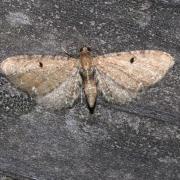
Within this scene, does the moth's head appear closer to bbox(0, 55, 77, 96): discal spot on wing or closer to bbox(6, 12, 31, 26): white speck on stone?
bbox(0, 55, 77, 96): discal spot on wing

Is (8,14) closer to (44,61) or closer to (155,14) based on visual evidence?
(44,61)

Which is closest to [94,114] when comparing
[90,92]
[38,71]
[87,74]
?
[90,92]

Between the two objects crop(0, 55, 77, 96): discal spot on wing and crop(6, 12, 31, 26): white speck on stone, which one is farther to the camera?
crop(6, 12, 31, 26): white speck on stone

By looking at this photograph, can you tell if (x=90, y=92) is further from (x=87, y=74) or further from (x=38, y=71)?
(x=38, y=71)

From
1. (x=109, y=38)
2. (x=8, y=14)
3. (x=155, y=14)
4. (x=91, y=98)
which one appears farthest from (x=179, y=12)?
(x=8, y=14)

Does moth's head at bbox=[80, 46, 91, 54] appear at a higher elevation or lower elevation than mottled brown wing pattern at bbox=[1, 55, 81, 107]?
higher

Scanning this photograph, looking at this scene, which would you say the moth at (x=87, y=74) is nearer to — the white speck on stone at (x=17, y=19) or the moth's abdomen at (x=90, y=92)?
the moth's abdomen at (x=90, y=92)

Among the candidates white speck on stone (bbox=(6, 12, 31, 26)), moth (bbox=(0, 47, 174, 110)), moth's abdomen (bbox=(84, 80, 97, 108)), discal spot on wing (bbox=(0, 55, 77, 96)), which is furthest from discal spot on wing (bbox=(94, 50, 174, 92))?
white speck on stone (bbox=(6, 12, 31, 26))
